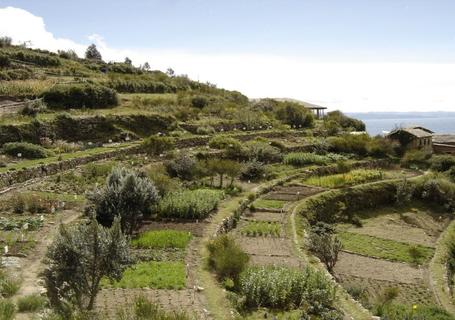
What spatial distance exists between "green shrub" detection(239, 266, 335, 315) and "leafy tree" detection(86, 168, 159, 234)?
5.48 metres

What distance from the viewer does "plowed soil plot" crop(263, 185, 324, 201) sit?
26.7 metres

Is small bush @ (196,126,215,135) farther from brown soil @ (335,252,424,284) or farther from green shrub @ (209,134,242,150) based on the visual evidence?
brown soil @ (335,252,424,284)

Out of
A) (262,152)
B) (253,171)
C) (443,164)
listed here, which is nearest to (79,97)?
(262,152)

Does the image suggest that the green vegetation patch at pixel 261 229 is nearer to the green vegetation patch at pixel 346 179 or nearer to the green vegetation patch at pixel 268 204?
the green vegetation patch at pixel 268 204

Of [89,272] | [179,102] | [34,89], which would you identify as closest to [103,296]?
[89,272]

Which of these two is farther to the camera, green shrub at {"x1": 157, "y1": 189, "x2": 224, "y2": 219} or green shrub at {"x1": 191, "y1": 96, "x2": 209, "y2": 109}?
green shrub at {"x1": 191, "y1": 96, "x2": 209, "y2": 109}

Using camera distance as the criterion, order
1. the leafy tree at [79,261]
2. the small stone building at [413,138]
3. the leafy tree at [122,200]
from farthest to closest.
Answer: the small stone building at [413,138] → the leafy tree at [122,200] → the leafy tree at [79,261]

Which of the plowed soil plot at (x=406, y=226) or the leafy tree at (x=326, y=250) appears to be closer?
the leafy tree at (x=326, y=250)

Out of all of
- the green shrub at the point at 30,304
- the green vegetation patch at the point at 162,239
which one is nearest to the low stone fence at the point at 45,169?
the green vegetation patch at the point at 162,239

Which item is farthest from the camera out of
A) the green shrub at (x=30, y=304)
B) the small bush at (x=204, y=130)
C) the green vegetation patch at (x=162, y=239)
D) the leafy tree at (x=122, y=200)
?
the small bush at (x=204, y=130)

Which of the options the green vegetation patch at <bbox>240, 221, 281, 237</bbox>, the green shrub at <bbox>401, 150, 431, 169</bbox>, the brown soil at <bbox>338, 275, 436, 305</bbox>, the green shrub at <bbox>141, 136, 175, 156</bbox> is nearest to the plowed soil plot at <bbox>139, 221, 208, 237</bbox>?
the green vegetation patch at <bbox>240, 221, 281, 237</bbox>

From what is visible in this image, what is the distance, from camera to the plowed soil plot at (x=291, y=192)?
2667 centimetres

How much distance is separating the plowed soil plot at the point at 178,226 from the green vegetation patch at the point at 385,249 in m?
7.95

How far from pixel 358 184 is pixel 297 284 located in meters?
Result: 18.9
